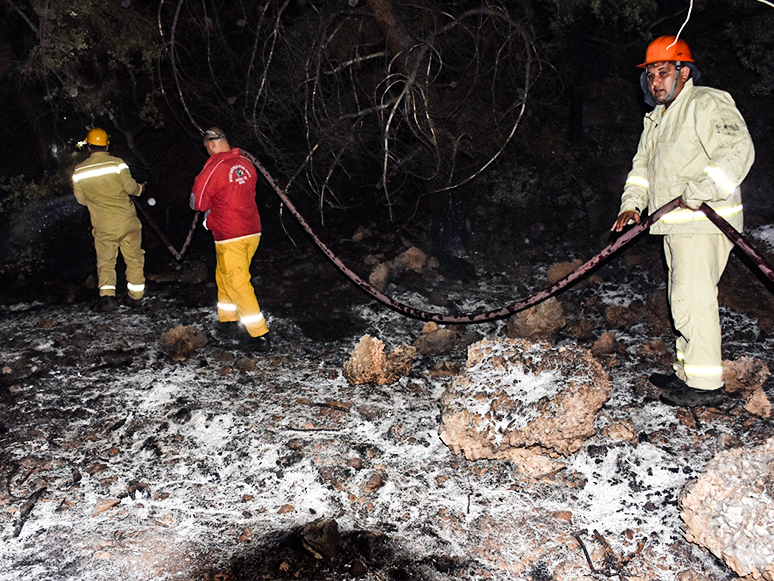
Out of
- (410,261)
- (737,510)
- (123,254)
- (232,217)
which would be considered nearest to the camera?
(737,510)

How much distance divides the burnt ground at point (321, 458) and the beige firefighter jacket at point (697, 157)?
1.16 metres

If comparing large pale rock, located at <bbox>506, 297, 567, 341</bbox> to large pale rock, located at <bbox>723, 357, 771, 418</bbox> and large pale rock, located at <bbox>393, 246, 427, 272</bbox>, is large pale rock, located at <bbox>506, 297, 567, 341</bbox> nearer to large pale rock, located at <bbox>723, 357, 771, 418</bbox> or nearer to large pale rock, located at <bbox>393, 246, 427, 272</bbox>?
large pale rock, located at <bbox>723, 357, 771, 418</bbox>

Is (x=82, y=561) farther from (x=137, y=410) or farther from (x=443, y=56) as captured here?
(x=443, y=56)

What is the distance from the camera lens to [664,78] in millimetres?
3266

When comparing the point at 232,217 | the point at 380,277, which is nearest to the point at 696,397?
the point at 380,277

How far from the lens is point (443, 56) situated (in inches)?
219

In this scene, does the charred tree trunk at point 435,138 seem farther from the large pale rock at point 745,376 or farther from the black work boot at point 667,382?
the large pale rock at point 745,376

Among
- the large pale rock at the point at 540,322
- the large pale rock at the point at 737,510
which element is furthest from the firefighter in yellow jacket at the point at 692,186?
the large pale rock at the point at 540,322

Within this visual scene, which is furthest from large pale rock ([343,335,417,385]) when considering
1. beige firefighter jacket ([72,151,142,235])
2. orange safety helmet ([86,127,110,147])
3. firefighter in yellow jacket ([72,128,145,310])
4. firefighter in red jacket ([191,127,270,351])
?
orange safety helmet ([86,127,110,147])

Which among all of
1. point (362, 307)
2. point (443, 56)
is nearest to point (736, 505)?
point (362, 307)

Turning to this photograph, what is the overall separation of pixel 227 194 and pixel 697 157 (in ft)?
11.1

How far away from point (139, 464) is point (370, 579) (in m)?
1.62

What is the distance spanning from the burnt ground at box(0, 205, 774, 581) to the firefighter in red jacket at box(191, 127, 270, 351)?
34 cm

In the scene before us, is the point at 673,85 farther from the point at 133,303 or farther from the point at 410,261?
the point at 133,303
